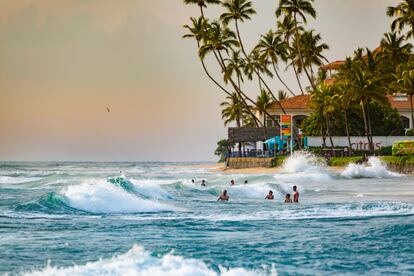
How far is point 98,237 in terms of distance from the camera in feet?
58.8

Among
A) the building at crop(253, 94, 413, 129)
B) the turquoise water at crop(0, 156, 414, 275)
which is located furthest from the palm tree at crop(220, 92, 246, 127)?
the turquoise water at crop(0, 156, 414, 275)

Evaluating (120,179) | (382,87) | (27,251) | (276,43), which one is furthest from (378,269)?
(276,43)

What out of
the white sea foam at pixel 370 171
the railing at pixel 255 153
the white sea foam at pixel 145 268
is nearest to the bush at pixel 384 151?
the white sea foam at pixel 370 171

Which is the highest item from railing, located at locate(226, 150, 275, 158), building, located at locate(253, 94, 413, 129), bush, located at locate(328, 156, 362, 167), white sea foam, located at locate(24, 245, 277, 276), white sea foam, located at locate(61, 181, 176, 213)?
building, located at locate(253, 94, 413, 129)

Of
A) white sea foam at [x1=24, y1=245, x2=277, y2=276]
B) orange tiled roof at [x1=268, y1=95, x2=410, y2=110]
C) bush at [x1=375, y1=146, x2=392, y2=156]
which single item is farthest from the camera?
orange tiled roof at [x1=268, y1=95, x2=410, y2=110]

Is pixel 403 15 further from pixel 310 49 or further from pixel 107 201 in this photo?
pixel 107 201

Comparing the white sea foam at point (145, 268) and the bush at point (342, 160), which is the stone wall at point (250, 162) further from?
the white sea foam at point (145, 268)

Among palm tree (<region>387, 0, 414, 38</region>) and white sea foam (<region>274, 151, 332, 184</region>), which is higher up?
palm tree (<region>387, 0, 414, 38</region>)

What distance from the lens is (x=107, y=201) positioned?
1073 inches

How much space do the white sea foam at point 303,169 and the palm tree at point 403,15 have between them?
543 inches

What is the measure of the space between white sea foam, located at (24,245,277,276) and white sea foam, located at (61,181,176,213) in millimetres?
12183

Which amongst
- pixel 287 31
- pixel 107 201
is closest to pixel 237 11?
pixel 287 31

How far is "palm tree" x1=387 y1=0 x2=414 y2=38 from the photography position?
67.9 metres

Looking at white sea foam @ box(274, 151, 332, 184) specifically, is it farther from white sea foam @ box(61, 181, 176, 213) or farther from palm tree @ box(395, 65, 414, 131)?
white sea foam @ box(61, 181, 176, 213)
